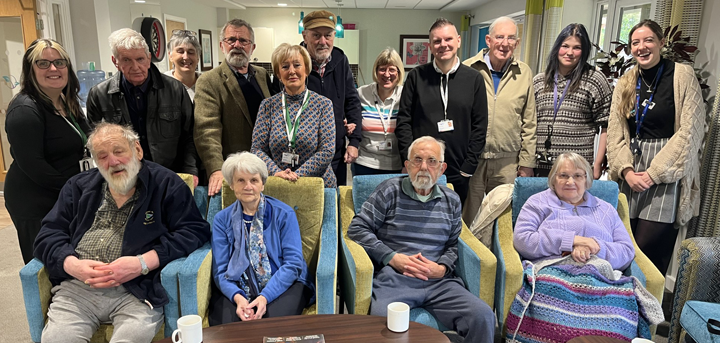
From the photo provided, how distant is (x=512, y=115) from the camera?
113 inches

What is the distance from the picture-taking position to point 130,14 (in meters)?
5.72

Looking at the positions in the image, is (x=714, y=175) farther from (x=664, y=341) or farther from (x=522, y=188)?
(x=522, y=188)

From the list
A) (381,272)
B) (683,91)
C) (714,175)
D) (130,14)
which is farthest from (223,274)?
(130,14)

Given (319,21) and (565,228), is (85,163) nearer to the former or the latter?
(319,21)

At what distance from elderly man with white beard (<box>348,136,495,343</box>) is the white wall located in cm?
888

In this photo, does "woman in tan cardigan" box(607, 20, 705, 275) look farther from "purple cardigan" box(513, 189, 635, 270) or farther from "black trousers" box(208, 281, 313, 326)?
"black trousers" box(208, 281, 313, 326)

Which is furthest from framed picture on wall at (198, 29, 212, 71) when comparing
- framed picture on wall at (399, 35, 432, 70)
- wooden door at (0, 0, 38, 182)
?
framed picture on wall at (399, 35, 432, 70)

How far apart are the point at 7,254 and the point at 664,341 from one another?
4624 mm

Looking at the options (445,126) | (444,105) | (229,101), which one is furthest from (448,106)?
(229,101)

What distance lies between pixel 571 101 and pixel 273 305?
Answer: 211 centimetres

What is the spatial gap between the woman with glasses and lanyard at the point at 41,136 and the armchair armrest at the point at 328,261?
4.29 feet

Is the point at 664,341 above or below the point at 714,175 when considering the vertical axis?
below

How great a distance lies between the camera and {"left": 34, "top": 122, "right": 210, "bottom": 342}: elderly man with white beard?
1908 millimetres

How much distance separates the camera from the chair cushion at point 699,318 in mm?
1820
